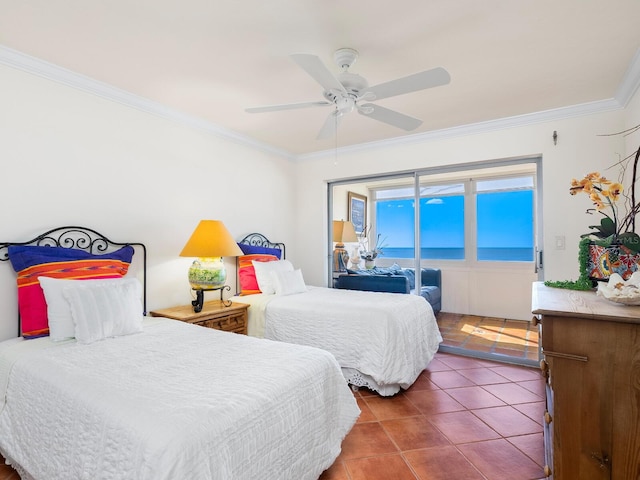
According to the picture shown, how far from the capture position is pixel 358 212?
4543 millimetres

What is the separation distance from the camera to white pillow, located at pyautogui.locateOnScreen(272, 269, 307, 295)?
3.51 meters

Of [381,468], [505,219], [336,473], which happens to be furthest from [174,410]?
[505,219]

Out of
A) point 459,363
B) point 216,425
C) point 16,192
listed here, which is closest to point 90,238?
point 16,192

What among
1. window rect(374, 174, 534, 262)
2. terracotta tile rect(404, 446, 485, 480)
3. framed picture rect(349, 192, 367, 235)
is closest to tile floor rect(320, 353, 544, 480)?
terracotta tile rect(404, 446, 485, 480)

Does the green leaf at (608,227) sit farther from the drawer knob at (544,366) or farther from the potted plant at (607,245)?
the drawer knob at (544,366)

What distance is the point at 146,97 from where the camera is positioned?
9.47 ft

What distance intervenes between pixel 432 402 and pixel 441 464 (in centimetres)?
76

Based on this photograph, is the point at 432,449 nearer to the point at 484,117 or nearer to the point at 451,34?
the point at 451,34

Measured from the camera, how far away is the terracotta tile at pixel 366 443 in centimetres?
202

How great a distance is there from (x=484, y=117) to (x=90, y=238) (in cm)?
365

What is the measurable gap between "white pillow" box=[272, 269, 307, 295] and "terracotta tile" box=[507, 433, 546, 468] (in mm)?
2189

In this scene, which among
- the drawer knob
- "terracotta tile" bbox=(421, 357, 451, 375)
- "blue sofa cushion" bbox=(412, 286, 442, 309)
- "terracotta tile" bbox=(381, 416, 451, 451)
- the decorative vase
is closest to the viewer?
the drawer knob

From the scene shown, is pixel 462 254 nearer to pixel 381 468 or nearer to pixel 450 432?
pixel 450 432

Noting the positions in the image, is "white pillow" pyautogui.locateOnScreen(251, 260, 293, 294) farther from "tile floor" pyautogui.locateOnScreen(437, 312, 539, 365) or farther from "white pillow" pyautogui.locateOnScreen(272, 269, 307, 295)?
"tile floor" pyautogui.locateOnScreen(437, 312, 539, 365)
